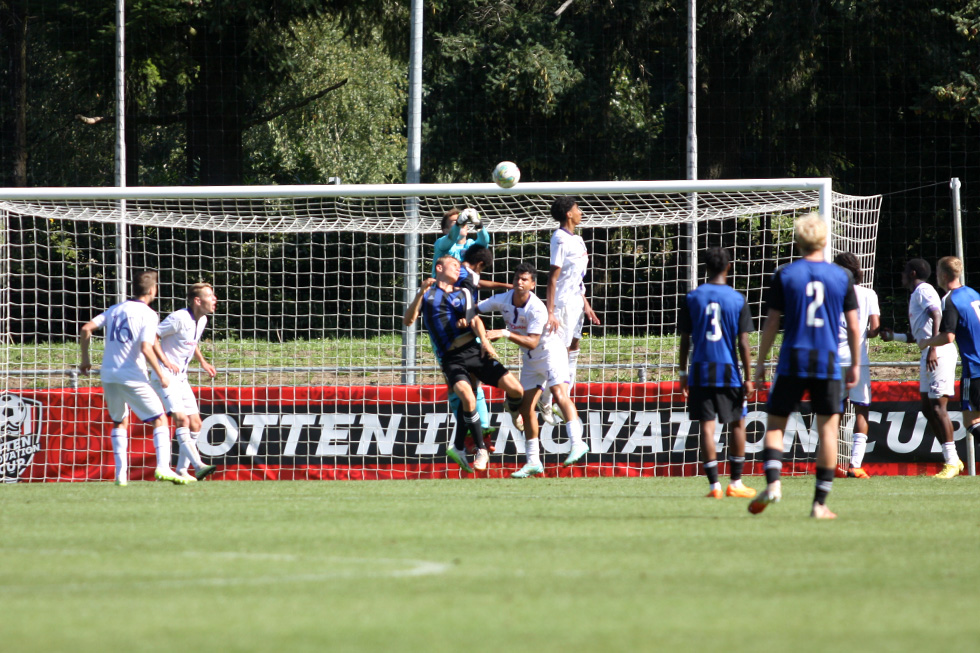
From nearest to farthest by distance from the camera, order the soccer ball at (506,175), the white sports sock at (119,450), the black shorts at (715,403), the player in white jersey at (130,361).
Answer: the black shorts at (715,403), the player in white jersey at (130,361), the white sports sock at (119,450), the soccer ball at (506,175)

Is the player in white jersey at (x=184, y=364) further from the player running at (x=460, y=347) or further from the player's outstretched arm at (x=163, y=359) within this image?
the player running at (x=460, y=347)

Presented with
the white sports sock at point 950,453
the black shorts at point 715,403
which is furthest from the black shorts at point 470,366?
the white sports sock at point 950,453

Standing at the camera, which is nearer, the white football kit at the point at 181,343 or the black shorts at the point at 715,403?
the black shorts at the point at 715,403

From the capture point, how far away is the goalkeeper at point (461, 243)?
39.4 feet

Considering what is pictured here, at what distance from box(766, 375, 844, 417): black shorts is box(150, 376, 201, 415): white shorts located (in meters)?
6.05

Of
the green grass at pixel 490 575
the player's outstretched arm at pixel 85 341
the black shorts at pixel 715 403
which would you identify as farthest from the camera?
the player's outstretched arm at pixel 85 341

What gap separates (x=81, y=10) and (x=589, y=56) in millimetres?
11270

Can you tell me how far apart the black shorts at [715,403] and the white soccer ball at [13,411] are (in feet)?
25.5

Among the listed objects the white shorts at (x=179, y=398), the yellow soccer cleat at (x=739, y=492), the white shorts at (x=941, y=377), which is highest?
the white shorts at (x=941, y=377)

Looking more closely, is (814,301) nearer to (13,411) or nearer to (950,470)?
(950,470)

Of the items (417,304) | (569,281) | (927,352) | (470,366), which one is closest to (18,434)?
(417,304)

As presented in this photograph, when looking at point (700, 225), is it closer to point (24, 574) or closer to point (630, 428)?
point (630, 428)

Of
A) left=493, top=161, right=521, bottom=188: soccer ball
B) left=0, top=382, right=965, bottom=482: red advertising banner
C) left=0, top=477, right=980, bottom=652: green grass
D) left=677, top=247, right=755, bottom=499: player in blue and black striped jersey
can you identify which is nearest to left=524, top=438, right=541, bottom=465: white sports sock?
left=0, top=382, right=965, bottom=482: red advertising banner

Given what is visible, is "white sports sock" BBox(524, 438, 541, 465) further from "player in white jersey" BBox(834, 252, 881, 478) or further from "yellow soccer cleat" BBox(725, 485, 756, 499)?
"player in white jersey" BBox(834, 252, 881, 478)
